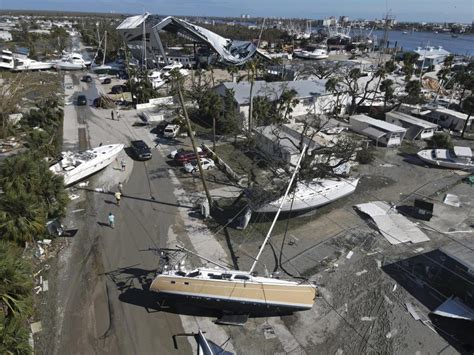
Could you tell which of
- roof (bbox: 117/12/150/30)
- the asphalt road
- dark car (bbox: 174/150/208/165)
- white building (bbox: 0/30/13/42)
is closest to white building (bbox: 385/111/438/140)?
dark car (bbox: 174/150/208/165)

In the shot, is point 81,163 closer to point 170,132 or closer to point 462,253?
point 170,132

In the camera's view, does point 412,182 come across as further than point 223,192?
Yes

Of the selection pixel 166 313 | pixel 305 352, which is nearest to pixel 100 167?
pixel 166 313

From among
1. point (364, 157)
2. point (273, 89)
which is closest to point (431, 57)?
point (273, 89)

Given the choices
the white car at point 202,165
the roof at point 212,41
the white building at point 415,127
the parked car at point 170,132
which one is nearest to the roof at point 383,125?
the white building at point 415,127

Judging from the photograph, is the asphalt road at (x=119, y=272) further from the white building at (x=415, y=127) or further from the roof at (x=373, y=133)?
the white building at (x=415, y=127)

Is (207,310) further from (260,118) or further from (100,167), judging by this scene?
(260,118)
